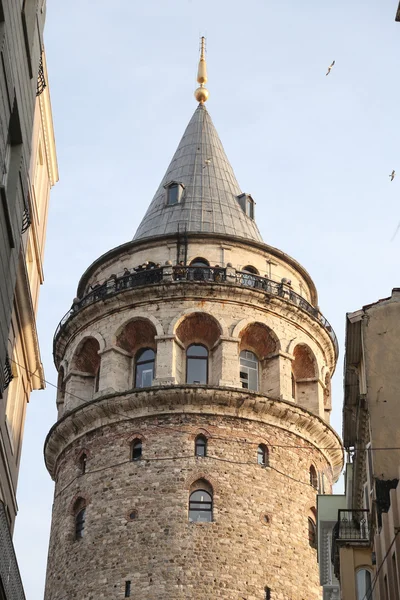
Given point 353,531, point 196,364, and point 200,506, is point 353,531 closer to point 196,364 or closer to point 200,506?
point 200,506

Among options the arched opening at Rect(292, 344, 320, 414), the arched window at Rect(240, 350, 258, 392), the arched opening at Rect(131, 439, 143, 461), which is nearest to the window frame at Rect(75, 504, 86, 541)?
the arched opening at Rect(131, 439, 143, 461)

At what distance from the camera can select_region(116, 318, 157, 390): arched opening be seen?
123ft

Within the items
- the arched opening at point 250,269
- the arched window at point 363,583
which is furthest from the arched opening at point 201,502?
the arched window at point 363,583

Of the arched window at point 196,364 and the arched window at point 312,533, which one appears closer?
the arched window at point 312,533

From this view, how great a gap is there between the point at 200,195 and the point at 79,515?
47.7 ft

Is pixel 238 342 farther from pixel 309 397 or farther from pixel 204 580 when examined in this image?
pixel 204 580

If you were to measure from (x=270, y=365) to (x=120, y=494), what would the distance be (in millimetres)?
7469

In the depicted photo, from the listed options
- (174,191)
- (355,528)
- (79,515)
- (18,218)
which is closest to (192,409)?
(79,515)

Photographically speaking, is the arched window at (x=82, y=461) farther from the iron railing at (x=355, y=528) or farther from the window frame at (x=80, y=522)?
the iron railing at (x=355, y=528)

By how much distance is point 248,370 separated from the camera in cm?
3794

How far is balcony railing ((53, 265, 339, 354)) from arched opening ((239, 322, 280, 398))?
4.94ft

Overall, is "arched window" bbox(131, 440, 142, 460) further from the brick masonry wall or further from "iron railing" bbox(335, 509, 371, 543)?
"iron railing" bbox(335, 509, 371, 543)

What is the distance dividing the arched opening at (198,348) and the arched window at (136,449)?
303cm

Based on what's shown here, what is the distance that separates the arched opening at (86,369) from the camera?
3869 cm
